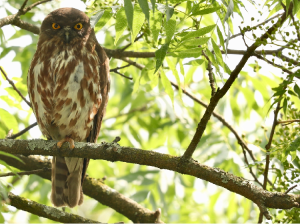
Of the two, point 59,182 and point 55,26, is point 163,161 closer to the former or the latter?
point 59,182

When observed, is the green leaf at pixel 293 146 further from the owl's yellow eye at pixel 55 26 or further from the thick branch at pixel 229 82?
the owl's yellow eye at pixel 55 26

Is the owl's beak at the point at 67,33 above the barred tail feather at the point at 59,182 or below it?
above

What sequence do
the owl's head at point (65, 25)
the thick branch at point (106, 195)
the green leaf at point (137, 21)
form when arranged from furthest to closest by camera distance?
the owl's head at point (65, 25) < the thick branch at point (106, 195) < the green leaf at point (137, 21)

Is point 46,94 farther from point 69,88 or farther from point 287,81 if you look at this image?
point 287,81

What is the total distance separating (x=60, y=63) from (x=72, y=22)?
29.4 inches

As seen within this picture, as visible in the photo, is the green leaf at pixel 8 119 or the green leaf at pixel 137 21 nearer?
the green leaf at pixel 137 21

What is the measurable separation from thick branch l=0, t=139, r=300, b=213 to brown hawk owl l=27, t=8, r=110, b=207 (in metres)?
0.87

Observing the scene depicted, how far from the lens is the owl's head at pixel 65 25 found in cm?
490

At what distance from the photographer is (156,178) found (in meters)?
5.79

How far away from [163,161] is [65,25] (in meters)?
2.82

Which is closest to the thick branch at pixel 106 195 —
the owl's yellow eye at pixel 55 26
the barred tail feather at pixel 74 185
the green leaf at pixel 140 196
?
the barred tail feather at pixel 74 185

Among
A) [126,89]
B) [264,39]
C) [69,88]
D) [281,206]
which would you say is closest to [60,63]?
[69,88]

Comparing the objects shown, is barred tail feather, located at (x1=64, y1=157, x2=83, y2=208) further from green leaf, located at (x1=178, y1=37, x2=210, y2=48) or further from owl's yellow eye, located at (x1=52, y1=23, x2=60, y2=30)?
green leaf, located at (x1=178, y1=37, x2=210, y2=48)

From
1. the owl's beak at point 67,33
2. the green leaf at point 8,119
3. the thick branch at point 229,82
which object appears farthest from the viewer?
the owl's beak at point 67,33
